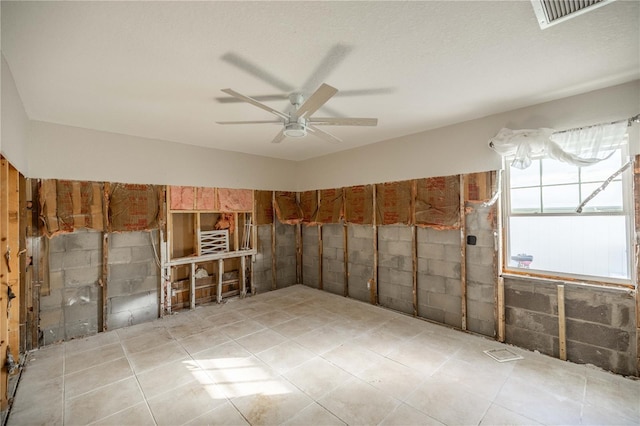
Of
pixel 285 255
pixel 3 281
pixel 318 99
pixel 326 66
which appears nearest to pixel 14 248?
pixel 3 281

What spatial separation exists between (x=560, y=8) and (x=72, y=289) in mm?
5628

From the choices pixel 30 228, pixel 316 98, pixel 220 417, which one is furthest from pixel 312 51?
pixel 30 228

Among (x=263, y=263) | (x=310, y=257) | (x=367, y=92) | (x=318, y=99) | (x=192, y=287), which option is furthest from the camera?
(x=310, y=257)

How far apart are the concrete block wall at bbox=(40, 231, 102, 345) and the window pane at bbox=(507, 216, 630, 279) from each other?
5.54 metres

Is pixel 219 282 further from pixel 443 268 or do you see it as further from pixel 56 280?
pixel 443 268

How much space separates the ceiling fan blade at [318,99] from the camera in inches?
75.5

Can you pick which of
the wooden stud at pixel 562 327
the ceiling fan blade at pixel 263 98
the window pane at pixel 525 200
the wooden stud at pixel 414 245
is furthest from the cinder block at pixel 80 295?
the wooden stud at pixel 562 327

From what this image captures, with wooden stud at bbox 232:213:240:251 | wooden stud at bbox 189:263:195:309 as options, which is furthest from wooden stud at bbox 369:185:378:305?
wooden stud at bbox 189:263:195:309

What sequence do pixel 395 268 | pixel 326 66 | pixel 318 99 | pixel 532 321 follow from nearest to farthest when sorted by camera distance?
pixel 318 99 < pixel 326 66 < pixel 532 321 < pixel 395 268

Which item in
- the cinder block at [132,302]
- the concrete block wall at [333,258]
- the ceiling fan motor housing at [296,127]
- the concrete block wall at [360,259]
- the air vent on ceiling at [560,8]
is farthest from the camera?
the concrete block wall at [333,258]

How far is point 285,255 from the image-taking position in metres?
6.00

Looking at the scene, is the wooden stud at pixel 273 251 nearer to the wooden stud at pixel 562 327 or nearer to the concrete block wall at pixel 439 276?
the concrete block wall at pixel 439 276

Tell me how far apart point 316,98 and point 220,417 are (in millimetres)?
2604

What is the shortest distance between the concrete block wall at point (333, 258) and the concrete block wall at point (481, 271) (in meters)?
2.30
